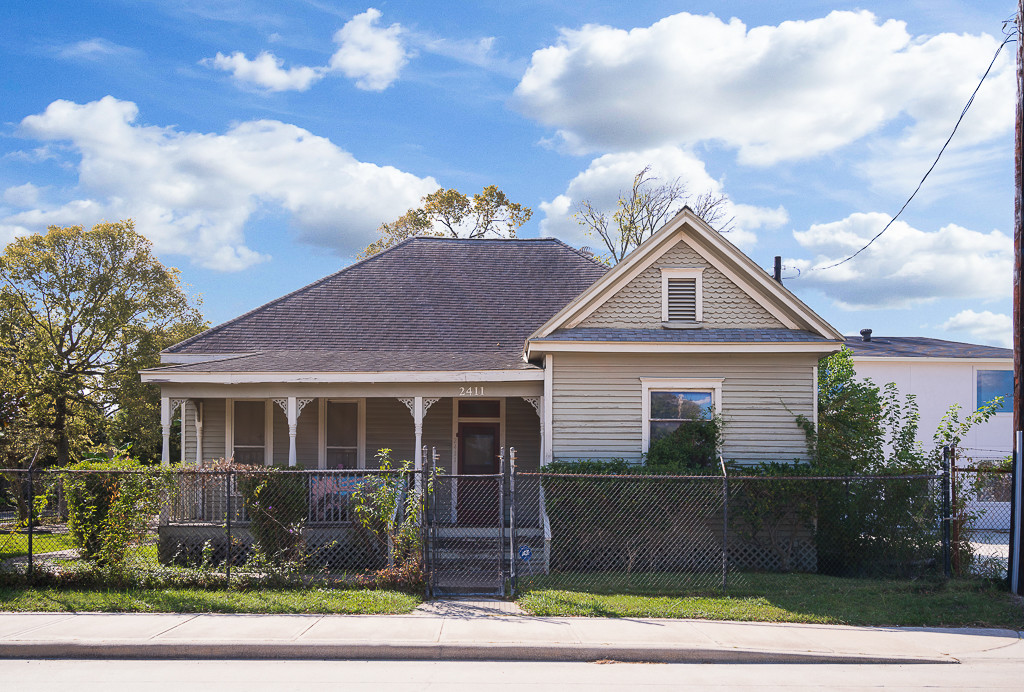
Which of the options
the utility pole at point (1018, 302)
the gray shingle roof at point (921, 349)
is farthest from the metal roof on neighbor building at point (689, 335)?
the gray shingle roof at point (921, 349)

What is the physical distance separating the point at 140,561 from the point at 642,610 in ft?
22.1

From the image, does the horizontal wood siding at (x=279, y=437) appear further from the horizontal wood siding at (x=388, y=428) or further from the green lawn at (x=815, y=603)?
the green lawn at (x=815, y=603)

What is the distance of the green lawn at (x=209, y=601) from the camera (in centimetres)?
892

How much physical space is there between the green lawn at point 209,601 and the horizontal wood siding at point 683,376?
4.74m

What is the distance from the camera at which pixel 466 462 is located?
1578 cm

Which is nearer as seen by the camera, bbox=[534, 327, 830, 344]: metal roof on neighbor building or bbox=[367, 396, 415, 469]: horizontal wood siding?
bbox=[534, 327, 830, 344]: metal roof on neighbor building

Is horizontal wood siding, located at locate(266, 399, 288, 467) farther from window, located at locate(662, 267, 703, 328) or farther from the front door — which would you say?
window, located at locate(662, 267, 703, 328)

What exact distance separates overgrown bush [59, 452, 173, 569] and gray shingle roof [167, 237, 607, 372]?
346cm

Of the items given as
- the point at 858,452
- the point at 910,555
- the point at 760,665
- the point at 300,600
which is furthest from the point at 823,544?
the point at 300,600

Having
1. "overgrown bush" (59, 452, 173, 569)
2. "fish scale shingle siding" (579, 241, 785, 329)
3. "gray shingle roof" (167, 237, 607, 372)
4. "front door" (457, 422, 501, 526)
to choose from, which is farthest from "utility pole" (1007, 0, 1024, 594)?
"overgrown bush" (59, 452, 173, 569)

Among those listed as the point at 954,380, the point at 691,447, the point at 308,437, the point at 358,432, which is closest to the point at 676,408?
the point at 691,447

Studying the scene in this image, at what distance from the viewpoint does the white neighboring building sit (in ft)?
73.9

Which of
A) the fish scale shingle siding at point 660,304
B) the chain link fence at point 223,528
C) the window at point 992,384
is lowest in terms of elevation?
the chain link fence at point 223,528

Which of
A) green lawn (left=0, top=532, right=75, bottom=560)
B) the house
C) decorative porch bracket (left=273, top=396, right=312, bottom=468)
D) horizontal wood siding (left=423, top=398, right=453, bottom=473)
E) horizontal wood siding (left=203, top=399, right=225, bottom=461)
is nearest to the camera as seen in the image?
green lawn (left=0, top=532, right=75, bottom=560)
